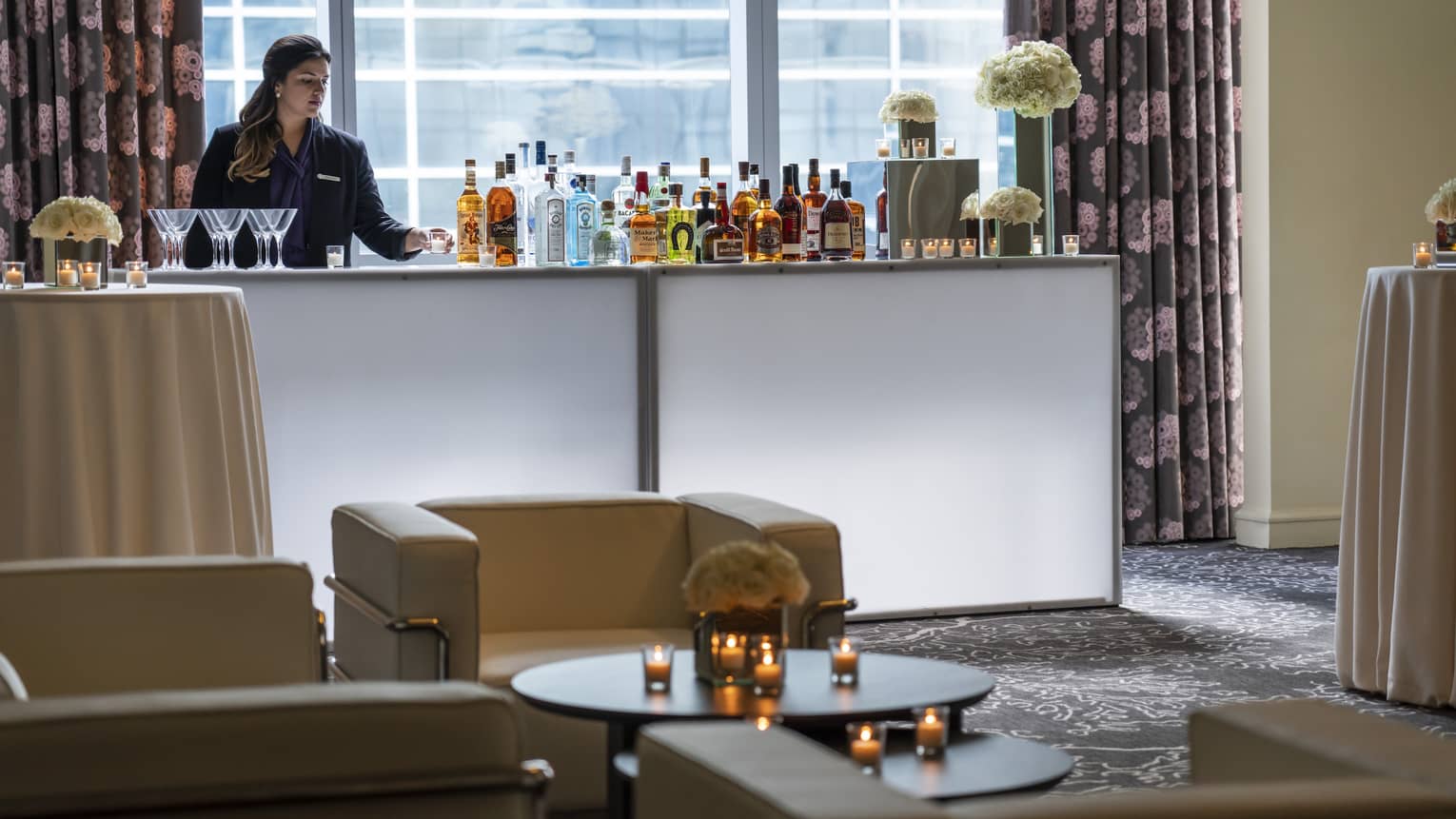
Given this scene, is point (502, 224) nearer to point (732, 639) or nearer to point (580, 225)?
point (580, 225)

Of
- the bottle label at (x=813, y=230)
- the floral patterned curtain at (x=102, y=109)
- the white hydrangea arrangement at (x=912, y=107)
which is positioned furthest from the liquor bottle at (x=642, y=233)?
the floral patterned curtain at (x=102, y=109)

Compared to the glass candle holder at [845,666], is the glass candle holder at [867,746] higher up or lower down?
lower down

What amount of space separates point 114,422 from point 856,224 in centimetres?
221

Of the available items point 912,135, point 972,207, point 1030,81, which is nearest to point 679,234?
point 912,135

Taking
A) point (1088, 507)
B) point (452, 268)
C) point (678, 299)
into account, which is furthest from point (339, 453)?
point (1088, 507)

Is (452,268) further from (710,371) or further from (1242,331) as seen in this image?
(1242,331)

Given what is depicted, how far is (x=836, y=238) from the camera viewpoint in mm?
4801

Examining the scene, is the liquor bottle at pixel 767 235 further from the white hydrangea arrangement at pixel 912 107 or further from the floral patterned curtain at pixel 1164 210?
the floral patterned curtain at pixel 1164 210

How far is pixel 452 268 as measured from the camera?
445cm

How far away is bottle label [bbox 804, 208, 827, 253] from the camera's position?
4809 millimetres

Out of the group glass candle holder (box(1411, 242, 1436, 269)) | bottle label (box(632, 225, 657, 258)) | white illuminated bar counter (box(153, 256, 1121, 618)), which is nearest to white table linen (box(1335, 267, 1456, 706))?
glass candle holder (box(1411, 242, 1436, 269))

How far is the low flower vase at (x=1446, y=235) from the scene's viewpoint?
3.94 meters

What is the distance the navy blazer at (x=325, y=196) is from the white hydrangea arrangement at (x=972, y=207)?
4.86 ft

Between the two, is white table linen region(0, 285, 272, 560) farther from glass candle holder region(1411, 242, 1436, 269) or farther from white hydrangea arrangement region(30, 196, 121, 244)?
glass candle holder region(1411, 242, 1436, 269)
